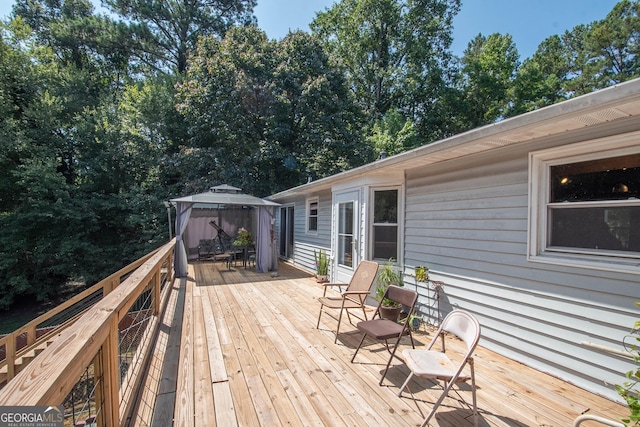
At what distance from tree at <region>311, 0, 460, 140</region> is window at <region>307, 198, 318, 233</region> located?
11.6 metres

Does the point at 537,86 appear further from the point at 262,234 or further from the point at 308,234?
the point at 262,234

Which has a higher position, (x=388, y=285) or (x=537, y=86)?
(x=537, y=86)

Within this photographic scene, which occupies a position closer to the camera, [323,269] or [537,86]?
[323,269]

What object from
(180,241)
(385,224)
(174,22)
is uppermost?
(174,22)

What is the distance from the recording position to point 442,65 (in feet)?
63.2

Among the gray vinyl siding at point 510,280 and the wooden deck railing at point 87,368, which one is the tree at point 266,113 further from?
the wooden deck railing at point 87,368

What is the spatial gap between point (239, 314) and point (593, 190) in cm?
464

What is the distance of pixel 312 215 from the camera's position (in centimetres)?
900

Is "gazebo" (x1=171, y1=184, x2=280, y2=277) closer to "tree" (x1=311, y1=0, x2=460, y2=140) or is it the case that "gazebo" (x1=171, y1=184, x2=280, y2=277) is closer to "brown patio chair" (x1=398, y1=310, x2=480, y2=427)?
"brown patio chair" (x1=398, y1=310, x2=480, y2=427)

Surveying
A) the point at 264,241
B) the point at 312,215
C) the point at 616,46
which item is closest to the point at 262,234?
the point at 264,241

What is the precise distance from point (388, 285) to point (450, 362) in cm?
199

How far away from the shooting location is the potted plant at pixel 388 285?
14.0 ft

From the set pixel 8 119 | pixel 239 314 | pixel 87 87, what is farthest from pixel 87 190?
pixel 239 314

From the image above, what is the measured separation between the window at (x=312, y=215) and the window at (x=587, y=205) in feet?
19.7
